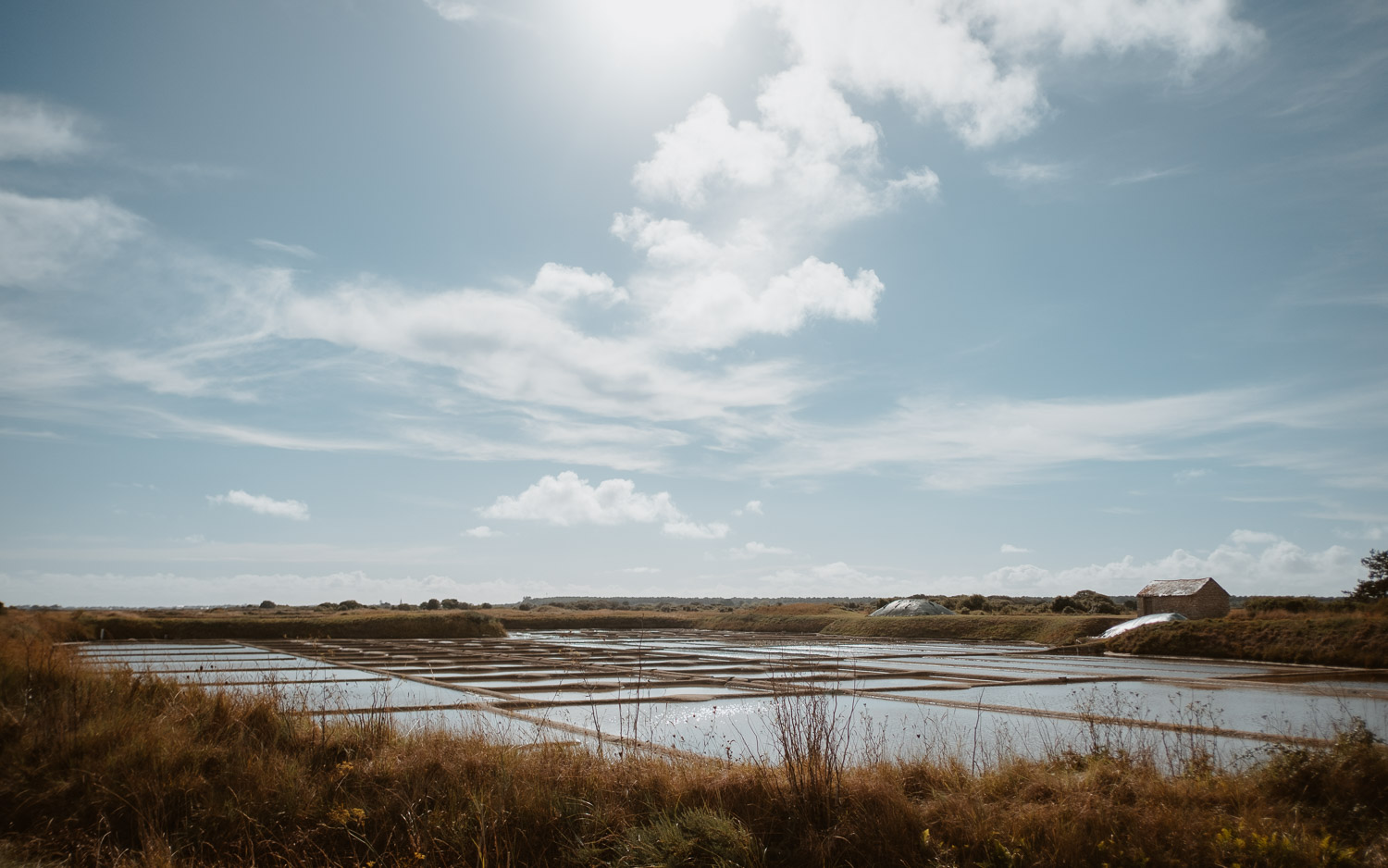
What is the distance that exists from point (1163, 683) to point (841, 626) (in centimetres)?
3014

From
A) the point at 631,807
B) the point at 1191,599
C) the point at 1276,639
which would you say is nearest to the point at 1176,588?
the point at 1191,599

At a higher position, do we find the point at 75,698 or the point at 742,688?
the point at 75,698

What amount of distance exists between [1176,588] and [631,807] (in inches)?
1403

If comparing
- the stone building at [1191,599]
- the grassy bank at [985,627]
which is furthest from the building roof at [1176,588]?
the grassy bank at [985,627]

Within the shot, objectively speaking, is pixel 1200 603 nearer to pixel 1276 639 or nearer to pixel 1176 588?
pixel 1176 588

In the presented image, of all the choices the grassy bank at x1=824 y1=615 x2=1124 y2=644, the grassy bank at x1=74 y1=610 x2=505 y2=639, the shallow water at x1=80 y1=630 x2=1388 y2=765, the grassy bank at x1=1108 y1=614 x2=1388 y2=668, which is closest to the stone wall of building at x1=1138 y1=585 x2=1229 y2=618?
the grassy bank at x1=824 y1=615 x2=1124 y2=644

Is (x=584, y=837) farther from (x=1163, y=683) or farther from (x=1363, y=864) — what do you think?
(x=1163, y=683)

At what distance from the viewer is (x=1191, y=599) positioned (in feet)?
113

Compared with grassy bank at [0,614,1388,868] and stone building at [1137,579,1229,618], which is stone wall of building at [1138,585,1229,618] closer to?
stone building at [1137,579,1229,618]

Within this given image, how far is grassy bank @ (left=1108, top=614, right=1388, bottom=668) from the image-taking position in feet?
70.9

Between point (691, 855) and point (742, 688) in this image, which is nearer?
point (691, 855)

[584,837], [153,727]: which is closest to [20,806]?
[153,727]

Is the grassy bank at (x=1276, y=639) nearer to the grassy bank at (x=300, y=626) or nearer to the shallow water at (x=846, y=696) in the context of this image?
the shallow water at (x=846, y=696)

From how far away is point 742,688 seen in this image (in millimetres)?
15594
